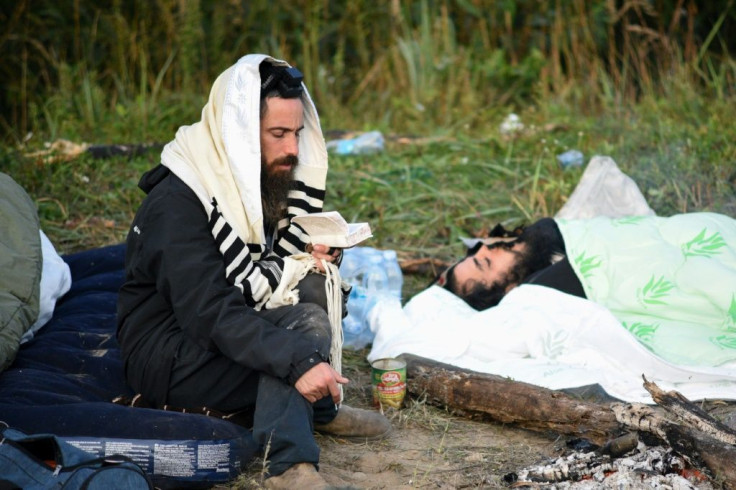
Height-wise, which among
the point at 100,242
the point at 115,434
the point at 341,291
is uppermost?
the point at 341,291

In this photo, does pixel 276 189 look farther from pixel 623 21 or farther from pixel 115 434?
pixel 623 21

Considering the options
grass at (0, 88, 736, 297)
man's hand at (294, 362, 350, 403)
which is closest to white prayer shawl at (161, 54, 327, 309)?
man's hand at (294, 362, 350, 403)

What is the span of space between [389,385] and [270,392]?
924 mm

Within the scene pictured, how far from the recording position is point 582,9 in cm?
893

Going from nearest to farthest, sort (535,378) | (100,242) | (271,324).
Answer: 1. (271,324)
2. (535,378)
3. (100,242)

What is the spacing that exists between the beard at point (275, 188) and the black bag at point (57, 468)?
1.21m

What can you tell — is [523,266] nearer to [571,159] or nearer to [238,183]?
[571,159]

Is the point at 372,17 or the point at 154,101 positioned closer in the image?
the point at 154,101

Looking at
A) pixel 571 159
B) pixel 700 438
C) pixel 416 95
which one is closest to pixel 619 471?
pixel 700 438

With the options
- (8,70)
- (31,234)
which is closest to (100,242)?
(31,234)

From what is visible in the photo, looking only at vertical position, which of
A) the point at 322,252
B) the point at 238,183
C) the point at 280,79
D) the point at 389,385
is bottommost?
the point at 389,385

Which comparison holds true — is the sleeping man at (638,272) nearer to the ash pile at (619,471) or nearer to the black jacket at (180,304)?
the ash pile at (619,471)

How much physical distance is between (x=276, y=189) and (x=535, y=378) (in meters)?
1.52

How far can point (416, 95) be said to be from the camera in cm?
868
